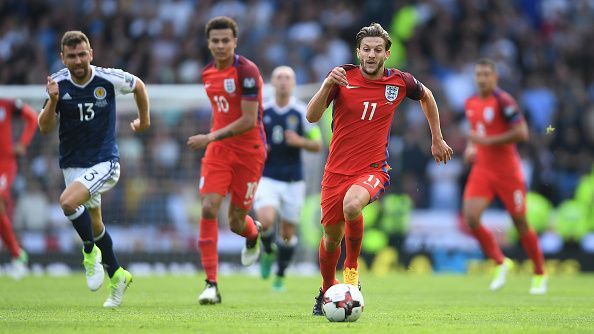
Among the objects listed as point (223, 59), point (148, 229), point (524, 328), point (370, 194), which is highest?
point (223, 59)

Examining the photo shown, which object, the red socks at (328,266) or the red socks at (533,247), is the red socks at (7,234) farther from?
the red socks at (328,266)

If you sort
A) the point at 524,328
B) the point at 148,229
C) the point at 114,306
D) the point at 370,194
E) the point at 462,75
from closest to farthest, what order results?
the point at 524,328, the point at 370,194, the point at 114,306, the point at 148,229, the point at 462,75

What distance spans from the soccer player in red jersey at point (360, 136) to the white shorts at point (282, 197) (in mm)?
4918

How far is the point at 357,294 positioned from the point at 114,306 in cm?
301

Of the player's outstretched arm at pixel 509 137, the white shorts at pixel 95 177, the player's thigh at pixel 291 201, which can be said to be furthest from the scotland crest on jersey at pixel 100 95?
the player's outstretched arm at pixel 509 137

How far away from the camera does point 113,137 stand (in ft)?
36.6

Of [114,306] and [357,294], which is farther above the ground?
[357,294]

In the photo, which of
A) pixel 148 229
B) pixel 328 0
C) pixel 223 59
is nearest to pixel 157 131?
pixel 148 229

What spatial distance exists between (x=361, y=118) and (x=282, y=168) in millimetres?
5294

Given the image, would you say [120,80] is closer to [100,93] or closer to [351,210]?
[100,93]

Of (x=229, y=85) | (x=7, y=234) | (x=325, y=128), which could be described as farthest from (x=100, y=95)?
(x=325, y=128)

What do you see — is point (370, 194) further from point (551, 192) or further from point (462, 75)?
point (462, 75)

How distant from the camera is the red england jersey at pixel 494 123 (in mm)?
14781

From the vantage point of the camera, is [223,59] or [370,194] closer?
[370,194]
